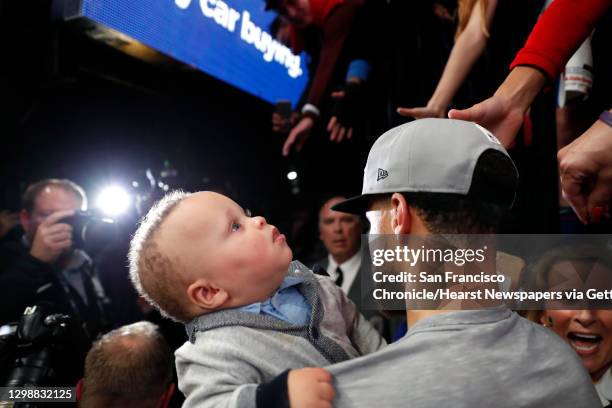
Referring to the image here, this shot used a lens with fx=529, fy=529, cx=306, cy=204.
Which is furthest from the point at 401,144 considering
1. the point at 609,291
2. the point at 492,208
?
the point at 609,291

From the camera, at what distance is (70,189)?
8.28 ft

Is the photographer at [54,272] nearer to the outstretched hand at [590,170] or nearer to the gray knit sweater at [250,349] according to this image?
the gray knit sweater at [250,349]

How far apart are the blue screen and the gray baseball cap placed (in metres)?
1.49

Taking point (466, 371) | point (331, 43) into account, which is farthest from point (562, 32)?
point (331, 43)

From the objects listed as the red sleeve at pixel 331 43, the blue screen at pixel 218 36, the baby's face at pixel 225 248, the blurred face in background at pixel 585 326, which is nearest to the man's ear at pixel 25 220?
the blue screen at pixel 218 36

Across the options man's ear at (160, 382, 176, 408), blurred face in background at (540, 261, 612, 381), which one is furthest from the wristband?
man's ear at (160, 382, 176, 408)

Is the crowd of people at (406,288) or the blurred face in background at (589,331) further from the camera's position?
the blurred face in background at (589,331)

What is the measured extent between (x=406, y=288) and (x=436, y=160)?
9.5 inches

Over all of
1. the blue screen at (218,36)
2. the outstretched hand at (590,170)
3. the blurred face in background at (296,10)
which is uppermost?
the blurred face in background at (296,10)

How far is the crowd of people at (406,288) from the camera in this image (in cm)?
84

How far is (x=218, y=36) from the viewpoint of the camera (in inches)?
94.6

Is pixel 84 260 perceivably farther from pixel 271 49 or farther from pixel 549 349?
pixel 549 349

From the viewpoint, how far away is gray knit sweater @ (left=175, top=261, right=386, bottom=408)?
93cm

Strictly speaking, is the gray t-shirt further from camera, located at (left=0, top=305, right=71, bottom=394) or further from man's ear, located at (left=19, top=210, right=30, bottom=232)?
man's ear, located at (left=19, top=210, right=30, bottom=232)
